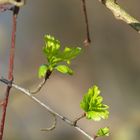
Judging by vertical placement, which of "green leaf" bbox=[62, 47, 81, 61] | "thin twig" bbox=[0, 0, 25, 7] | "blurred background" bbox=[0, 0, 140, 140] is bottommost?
"blurred background" bbox=[0, 0, 140, 140]

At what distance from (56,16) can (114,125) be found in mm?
769

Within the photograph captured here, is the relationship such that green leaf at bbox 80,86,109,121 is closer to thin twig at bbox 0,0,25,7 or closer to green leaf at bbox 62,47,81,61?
green leaf at bbox 62,47,81,61

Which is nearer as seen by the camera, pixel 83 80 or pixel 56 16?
pixel 83 80

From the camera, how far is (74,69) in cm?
284

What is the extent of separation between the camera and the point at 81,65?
2.88 m

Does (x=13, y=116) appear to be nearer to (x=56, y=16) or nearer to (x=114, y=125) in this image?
(x=114, y=125)

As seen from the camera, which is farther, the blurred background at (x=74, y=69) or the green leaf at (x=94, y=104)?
the blurred background at (x=74, y=69)

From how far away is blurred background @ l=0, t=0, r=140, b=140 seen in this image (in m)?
2.62

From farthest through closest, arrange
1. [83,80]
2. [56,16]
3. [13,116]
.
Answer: [56,16], [83,80], [13,116]

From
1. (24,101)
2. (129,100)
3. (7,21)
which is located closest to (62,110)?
(24,101)

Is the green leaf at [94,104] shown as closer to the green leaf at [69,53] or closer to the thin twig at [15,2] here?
the green leaf at [69,53]

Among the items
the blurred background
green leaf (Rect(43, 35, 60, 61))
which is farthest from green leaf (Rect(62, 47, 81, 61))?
the blurred background

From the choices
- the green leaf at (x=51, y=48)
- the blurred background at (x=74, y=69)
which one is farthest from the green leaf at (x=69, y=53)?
the blurred background at (x=74, y=69)

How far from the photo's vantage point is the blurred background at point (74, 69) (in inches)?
103
